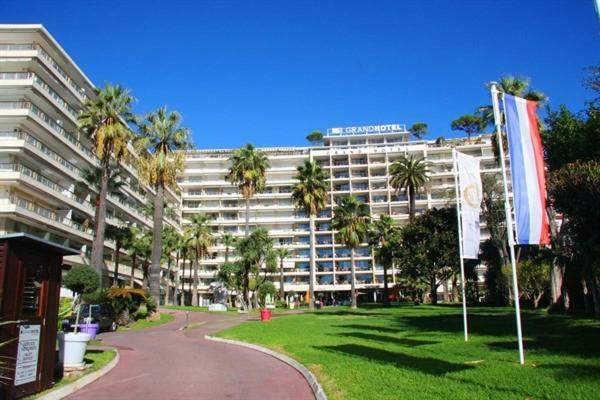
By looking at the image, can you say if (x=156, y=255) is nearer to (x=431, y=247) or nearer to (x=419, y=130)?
(x=431, y=247)

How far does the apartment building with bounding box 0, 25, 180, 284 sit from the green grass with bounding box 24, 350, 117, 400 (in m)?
32.4

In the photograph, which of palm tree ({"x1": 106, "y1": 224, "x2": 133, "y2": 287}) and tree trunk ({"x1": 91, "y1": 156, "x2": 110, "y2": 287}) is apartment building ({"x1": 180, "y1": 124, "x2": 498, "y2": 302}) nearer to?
palm tree ({"x1": 106, "y1": 224, "x2": 133, "y2": 287})

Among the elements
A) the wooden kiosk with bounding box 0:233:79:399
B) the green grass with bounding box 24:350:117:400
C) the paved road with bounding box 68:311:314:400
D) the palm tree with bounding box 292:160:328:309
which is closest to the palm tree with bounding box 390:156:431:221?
the palm tree with bounding box 292:160:328:309

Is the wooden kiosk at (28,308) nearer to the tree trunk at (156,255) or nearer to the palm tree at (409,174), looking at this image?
the tree trunk at (156,255)

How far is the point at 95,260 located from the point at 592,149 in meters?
32.7

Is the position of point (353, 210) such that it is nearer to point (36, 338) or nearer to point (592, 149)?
point (592, 149)

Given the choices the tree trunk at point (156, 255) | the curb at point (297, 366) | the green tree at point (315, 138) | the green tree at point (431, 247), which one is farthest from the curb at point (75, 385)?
the green tree at point (315, 138)

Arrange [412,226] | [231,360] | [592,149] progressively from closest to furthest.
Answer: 1. [231,360]
2. [592,149]
3. [412,226]

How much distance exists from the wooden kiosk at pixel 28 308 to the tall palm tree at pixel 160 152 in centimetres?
3012

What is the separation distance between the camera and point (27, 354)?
9625mm

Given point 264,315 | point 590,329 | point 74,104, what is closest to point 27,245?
point 590,329

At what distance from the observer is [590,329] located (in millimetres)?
17891

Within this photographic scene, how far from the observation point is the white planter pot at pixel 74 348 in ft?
40.4

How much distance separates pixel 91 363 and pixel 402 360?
8275 mm
